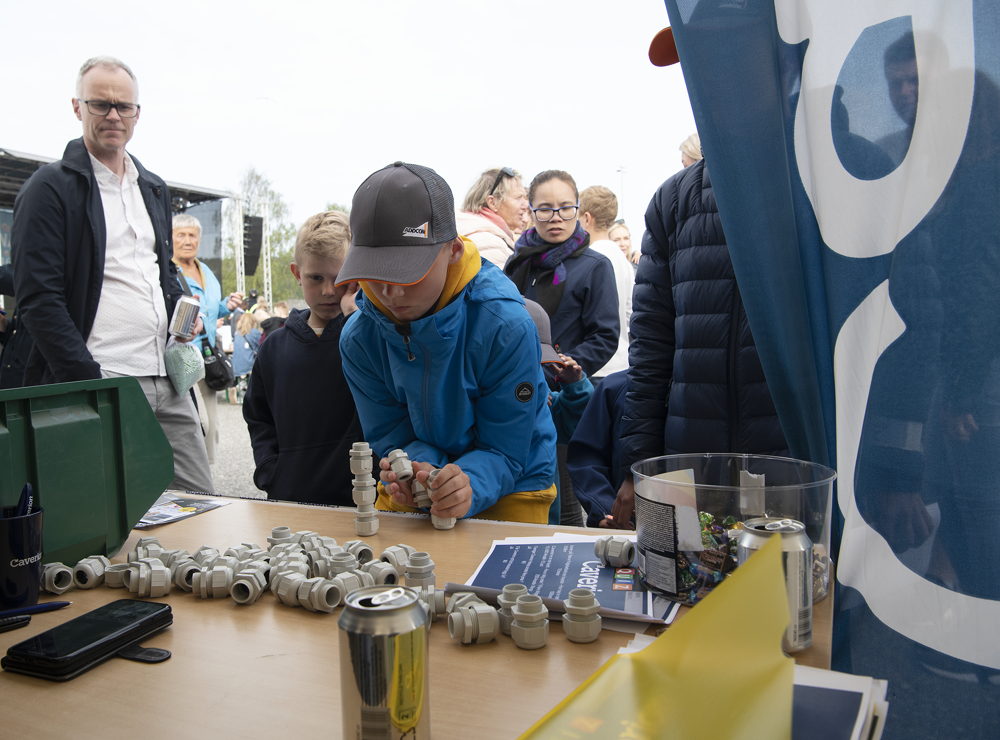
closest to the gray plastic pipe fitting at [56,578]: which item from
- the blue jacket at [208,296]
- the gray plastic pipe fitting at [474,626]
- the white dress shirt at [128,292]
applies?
the gray plastic pipe fitting at [474,626]

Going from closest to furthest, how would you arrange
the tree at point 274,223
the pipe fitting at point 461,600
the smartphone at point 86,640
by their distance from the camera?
the smartphone at point 86,640, the pipe fitting at point 461,600, the tree at point 274,223

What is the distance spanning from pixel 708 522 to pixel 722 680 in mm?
384

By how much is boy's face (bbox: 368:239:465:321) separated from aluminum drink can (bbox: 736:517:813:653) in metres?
0.89

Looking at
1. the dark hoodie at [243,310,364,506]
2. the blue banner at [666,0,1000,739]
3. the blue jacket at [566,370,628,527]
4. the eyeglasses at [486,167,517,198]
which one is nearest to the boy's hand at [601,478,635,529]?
the blue jacket at [566,370,628,527]

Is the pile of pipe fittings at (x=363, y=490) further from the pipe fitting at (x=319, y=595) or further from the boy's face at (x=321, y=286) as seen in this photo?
the boy's face at (x=321, y=286)

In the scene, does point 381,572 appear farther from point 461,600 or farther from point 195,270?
point 195,270

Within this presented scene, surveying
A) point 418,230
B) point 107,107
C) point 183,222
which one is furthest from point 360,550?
point 183,222

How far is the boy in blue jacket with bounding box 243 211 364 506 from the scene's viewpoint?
7.36 feet

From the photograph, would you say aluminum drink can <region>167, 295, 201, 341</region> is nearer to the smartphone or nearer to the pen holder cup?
the pen holder cup

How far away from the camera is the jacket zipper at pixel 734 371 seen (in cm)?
178

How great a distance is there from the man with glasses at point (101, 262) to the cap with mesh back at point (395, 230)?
143 cm

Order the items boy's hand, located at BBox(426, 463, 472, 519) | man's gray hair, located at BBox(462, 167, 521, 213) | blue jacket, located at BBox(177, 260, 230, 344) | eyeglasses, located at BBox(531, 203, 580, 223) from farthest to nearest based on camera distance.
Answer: blue jacket, located at BBox(177, 260, 230, 344) < man's gray hair, located at BBox(462, 167, 521, 213) < eyeglasses, located at BBox(531, 203, 580, 223) < boy's hand, located at BBox(426, 463, 472, 519)

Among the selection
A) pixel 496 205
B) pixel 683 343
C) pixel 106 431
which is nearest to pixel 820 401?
pixel 683 343

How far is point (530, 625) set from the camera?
95cm
